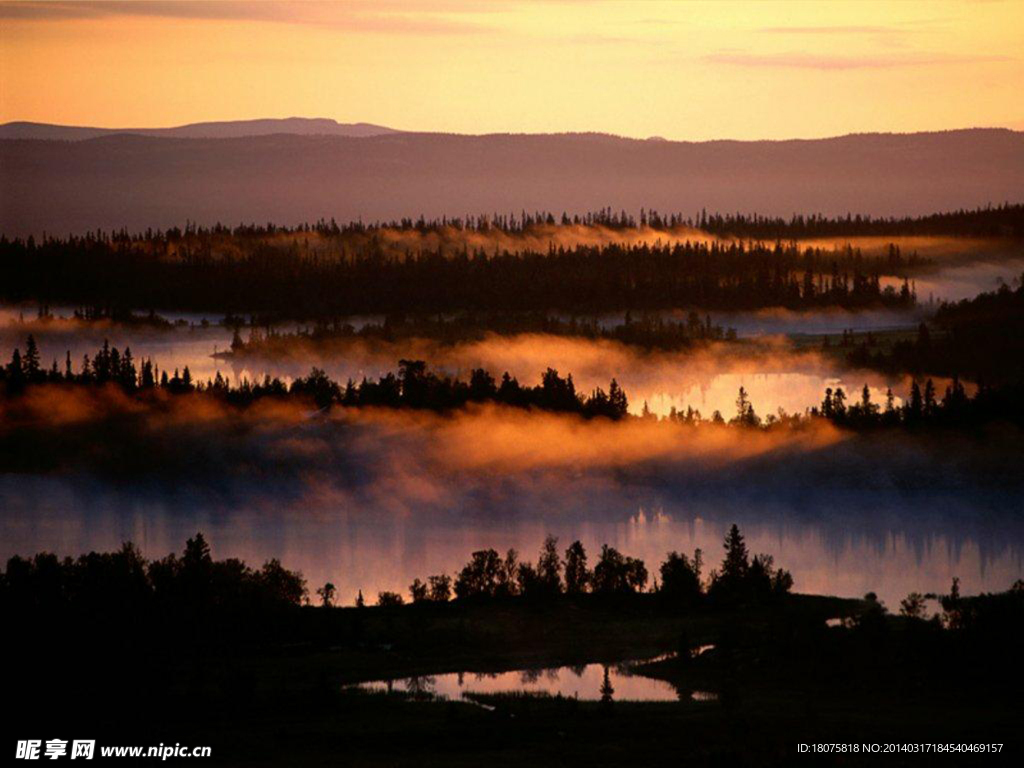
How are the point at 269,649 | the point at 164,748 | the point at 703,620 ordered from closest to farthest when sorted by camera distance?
the point at 164,748 < the point at 269,649 < the point at 703,620

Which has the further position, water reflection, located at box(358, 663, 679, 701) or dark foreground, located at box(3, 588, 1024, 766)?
water reflection, located at box(358, 663, 679, 701)

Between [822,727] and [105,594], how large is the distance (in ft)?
183

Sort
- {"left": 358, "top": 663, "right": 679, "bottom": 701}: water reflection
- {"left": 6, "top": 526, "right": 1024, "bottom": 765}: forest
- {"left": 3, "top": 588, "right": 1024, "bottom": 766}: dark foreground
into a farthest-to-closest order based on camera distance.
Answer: {"left": 358, "top": 663, "right": 679, "bottom": 701}: water reflection < {"left": 6, "top": 526, "right": 1024, "bottom": 765}: forest < {"left": 3, "top": 588, "right": 1024, "bottom": 766}: dark foreground

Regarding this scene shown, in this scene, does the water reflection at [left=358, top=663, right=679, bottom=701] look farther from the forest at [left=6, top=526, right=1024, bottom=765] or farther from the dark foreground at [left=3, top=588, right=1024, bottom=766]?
the dark foreground at [left=3, top=588, right=1024, bottom=766]

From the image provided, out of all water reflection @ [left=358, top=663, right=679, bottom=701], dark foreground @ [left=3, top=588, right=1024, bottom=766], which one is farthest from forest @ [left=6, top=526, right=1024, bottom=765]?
water reflection @ [left=358, top=663, right=679, bottom=701]

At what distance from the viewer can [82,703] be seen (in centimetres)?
11906

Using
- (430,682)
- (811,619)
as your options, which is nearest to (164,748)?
(430,682)

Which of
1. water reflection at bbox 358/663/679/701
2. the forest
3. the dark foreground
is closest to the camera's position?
the dark foreground

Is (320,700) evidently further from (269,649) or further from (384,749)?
(269,649)

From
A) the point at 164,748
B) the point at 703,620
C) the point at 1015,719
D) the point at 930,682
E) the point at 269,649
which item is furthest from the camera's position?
the point at 703,620

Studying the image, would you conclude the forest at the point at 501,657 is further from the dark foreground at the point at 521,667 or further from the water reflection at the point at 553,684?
the water reflection at the point at 553,684

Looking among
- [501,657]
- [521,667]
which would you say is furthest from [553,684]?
[501,657]

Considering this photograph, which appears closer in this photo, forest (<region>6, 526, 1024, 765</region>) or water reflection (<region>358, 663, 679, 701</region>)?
forest (<region>6, 526, 1024, 765</region>)

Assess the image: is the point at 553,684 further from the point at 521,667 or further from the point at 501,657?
the point at 501,657
